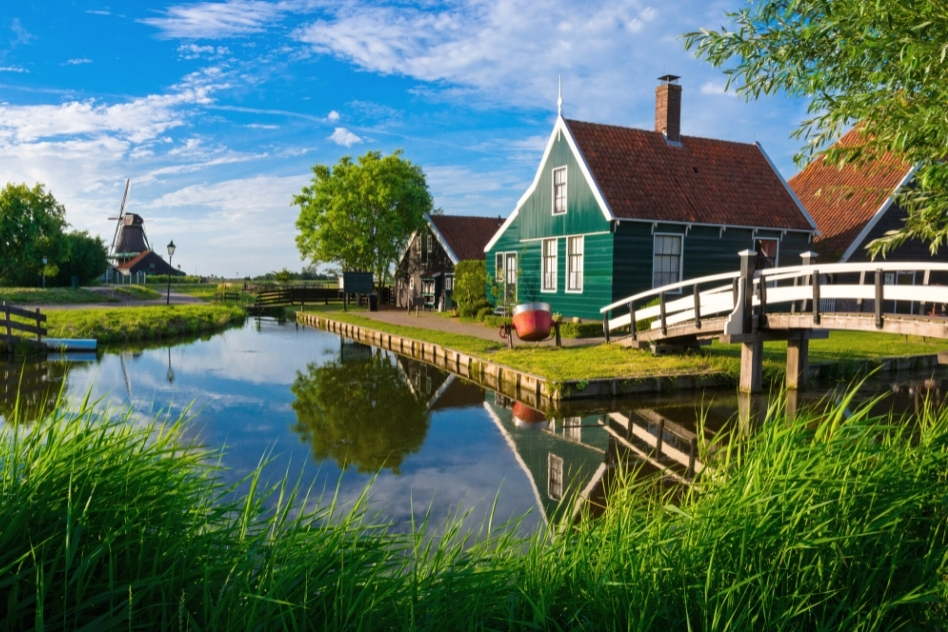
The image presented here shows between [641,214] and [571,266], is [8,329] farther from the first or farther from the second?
[641,214]

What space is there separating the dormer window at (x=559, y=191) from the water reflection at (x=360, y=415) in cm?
816

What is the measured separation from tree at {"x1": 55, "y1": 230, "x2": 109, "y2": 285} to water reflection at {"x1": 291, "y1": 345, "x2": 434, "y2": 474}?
44.1 meters

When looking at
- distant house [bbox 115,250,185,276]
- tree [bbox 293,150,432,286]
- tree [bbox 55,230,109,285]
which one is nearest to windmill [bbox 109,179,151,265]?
distant house [bbox 115,250,185,276]

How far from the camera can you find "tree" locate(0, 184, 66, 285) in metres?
46.0

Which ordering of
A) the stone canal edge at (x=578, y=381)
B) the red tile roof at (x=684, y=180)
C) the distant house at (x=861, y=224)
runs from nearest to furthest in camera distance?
the stone canal edge at (x=578, y=381), the red tile roof at (x=684, y=180), the distant house at (x=861, y=224)

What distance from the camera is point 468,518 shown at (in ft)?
20.7

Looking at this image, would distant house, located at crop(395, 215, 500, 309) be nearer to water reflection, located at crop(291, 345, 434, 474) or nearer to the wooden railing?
the wooden railing

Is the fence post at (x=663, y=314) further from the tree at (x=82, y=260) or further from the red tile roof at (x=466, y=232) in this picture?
the tree at (x=82, y=260)

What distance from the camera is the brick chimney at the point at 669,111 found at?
22672mm

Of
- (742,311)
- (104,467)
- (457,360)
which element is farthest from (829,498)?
(457,360)

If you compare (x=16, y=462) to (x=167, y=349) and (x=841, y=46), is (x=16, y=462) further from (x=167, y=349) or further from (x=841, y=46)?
(x=167, y=349)

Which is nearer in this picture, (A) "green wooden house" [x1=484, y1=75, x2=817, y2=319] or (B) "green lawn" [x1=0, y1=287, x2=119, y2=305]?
(A) "green wooden house" [x1=484, y1=75, x2=817, y2=319]

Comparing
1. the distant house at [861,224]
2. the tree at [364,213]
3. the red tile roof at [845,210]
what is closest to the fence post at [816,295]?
the red tile roof at [845,210]

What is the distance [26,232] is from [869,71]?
5139cm
